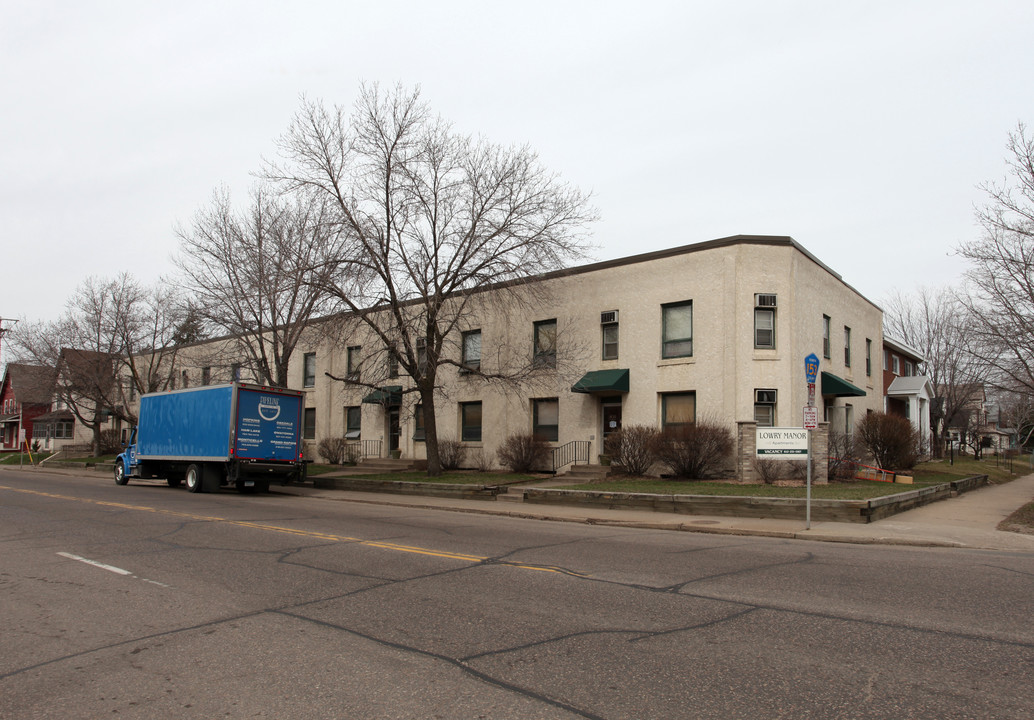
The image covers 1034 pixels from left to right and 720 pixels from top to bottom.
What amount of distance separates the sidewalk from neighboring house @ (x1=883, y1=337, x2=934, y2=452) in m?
16.4

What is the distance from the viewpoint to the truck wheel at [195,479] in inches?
895

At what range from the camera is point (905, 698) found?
4430mm

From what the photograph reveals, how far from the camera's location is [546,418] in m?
25.7

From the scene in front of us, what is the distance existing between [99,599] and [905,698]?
735 cm

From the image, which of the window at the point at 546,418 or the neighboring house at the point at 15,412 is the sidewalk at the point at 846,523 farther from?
the neighboring house at the point at 15,412

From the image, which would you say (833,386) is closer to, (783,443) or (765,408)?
(765,408)

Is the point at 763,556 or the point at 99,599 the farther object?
the point at 763,556

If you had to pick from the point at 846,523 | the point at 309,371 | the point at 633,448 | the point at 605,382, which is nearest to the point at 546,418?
the point at 605,382

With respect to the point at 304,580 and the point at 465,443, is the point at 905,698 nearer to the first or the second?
the point at 304,580

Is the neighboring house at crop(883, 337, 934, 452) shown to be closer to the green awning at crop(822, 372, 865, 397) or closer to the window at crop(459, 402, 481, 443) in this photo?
the green awning at crop(822, 372, 865, 397)

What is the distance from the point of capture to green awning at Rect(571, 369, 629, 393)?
75.4 feet

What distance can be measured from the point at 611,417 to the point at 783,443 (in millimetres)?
9973

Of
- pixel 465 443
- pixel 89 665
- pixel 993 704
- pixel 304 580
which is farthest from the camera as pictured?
pixel 465 443

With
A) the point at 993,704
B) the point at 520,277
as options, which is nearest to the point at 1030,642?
the point at 993,704
